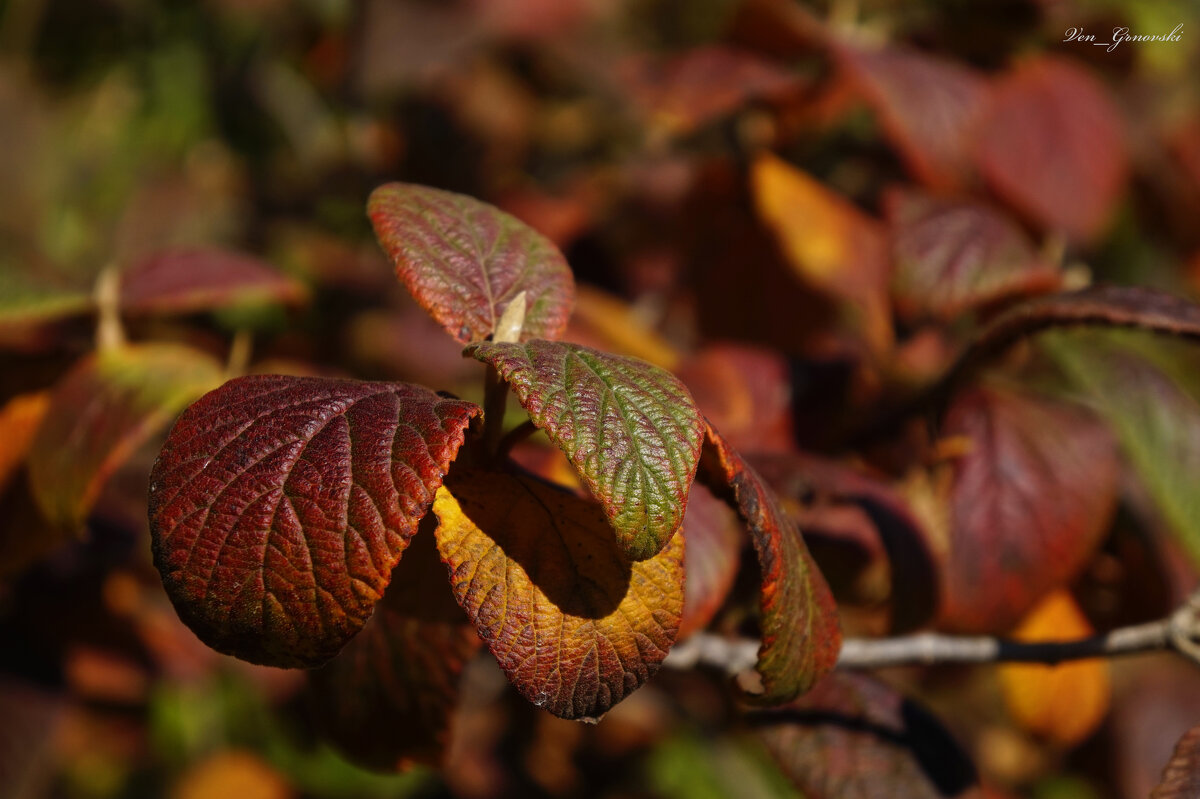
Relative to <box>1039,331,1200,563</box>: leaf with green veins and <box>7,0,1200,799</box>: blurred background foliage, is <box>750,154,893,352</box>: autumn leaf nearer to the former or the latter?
<box>7,0,1200,799</box>: blurred background foliage

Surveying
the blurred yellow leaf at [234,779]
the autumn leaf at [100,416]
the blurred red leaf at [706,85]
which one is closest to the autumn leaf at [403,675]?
the autumn leaf at [100,416]

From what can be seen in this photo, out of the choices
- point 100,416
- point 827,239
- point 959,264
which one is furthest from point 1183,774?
point 100,416

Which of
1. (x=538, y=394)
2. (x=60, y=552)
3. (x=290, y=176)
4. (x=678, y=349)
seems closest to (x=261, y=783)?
(x=60, y=552)

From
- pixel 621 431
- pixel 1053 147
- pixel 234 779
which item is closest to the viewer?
pixel 621 431

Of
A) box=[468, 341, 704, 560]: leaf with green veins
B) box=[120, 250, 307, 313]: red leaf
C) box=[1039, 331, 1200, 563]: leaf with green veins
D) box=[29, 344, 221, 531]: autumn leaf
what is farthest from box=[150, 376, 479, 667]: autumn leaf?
box=[1039, 331, 1200, 563]: leaf with green veins

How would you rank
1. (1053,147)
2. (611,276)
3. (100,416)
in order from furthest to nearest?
1. (611,276)
2. (1053,147)
3. (100,416)

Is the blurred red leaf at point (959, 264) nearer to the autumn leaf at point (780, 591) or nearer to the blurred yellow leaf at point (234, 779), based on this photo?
the autumn leaf at point (780, 591)

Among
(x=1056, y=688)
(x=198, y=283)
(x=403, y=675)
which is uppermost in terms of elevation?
(x=198, y=283)

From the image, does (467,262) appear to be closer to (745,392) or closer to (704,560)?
(704,560)
